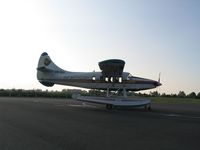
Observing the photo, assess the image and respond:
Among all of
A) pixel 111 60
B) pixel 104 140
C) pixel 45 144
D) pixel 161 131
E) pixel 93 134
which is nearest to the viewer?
pixel 45 144

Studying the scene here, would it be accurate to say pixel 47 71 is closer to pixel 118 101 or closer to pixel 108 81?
pixel 108 81

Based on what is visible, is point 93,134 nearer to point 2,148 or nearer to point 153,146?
point 153,146

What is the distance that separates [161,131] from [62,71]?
1839 cm

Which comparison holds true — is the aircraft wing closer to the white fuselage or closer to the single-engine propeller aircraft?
the single-engine propeller aircraft

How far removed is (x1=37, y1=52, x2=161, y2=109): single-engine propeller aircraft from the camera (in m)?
22.8

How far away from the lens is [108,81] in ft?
83.8

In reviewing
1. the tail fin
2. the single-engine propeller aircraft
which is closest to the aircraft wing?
the single-engine propeller aircraft

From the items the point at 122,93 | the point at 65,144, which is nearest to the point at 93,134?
the point at 65,144

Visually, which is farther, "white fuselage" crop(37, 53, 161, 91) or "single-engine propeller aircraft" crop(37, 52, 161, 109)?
"white fuselage" crop(37, 53, 161, 91)

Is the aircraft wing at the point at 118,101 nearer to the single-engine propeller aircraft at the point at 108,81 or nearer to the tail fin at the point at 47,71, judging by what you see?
the single-engine propeller aircraft at the point at 108,81

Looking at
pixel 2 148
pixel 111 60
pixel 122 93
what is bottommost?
pixel 2 148

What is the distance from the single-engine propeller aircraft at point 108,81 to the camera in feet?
74.8

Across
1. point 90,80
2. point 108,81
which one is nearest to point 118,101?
point 108,81

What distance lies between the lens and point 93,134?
1001 cm
